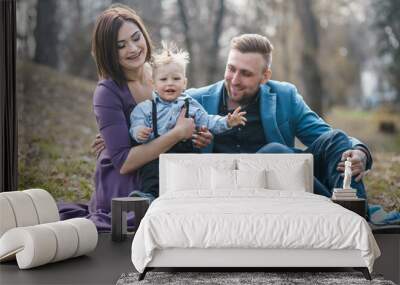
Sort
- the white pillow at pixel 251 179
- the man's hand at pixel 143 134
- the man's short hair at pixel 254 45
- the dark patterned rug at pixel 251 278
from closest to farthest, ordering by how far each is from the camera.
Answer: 1. the dark patterned rug at pixel 251 278
2. the white pillow at pixel 251 179
3. the man's hand at pixel 143 134
4. the man's short hair at pixel 254 45

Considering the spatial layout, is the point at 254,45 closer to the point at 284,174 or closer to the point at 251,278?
the point at 284,174

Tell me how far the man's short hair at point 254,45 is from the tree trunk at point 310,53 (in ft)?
1.57

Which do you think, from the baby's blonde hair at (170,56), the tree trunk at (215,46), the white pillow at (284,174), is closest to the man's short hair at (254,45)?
the tree trunk at (215,46)

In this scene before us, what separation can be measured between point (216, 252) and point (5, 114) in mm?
3772

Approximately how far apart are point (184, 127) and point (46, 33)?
2.08 meters

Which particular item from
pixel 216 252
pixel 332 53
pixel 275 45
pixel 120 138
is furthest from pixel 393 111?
pixel 216 252

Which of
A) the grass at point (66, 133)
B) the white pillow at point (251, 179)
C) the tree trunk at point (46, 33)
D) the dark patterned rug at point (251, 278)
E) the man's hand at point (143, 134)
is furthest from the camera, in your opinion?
the tree trunk at point (46, 33)

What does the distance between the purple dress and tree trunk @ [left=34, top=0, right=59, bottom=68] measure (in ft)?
2.48

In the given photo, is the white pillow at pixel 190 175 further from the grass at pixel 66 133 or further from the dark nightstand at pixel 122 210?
the grass at pixel 66 133

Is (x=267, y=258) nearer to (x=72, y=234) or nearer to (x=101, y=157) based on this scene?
(x=72, y=234)

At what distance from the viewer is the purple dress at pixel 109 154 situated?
8.21 metres

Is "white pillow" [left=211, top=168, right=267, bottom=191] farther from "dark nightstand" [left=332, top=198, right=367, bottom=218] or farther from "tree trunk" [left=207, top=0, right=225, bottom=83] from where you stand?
"tree trunk" [left=207, top=0, right=225, bottom=83]

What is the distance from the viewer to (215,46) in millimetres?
8445

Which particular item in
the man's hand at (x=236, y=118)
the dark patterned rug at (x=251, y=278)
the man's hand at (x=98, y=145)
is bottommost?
the dark patterned rug at (x=251, y=278)
